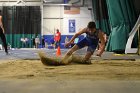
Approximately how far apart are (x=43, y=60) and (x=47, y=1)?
27.0 metres

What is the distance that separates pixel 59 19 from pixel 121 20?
19.2 m

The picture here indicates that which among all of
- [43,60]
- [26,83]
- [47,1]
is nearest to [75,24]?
[47,1]

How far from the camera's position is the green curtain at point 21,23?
3475cm

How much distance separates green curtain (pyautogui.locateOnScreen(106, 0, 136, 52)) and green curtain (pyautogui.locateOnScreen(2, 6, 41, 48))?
19.0 m

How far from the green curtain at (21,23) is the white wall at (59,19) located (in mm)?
763

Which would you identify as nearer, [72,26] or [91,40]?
[91,40]

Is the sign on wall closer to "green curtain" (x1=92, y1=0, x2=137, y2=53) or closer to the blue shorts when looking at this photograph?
"green curtain" (x1=92, y1=0, x2=137, y2=53)

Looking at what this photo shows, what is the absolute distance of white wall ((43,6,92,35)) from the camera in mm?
34969

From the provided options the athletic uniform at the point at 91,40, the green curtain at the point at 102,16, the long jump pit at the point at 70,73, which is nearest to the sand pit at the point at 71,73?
the long jump pit at the point at 70,73

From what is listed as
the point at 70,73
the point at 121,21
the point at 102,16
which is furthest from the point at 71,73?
the point at 102,16

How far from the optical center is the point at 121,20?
16203mm

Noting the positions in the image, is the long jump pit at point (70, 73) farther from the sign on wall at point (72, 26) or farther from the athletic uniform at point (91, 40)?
the sign on wall at point (72, 26)

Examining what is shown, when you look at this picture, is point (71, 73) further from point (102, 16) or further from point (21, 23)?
point (21, 23)

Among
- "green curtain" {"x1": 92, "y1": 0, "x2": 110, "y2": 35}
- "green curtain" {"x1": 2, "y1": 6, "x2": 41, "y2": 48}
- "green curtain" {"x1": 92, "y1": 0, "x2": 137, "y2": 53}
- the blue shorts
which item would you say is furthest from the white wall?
the blue shorts
